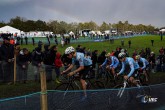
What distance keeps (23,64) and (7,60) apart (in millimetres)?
1023

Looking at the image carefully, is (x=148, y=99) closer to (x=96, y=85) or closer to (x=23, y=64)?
(x=96, y=85)

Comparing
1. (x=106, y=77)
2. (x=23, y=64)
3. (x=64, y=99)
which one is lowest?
(x=106, y=77)

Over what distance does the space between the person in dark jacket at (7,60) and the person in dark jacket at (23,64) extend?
52 cm

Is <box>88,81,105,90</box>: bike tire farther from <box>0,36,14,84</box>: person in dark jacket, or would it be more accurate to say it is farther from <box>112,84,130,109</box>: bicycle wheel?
<box>112,84,130,109</box>: bicycle wheel

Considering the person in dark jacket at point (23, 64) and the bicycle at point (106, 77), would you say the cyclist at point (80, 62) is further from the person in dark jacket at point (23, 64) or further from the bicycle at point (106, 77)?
the bicycle at point (106, 77)

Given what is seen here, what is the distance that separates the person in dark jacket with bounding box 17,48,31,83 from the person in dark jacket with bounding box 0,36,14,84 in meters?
0.52

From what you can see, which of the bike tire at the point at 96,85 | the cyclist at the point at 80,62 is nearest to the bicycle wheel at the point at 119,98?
the cyclist at the point at 80,62

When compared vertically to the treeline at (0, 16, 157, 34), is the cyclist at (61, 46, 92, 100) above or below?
below

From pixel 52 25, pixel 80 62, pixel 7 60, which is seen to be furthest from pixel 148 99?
pixel 52 25

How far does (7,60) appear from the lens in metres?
14.6

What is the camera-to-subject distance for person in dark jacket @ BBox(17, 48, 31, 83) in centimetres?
1538

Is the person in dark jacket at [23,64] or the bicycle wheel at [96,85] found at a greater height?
the person in dark jacket at [23,64]

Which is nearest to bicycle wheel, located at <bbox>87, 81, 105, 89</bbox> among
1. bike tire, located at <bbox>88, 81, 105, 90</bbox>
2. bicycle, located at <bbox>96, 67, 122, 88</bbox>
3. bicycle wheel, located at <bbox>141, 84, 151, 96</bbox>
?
bike tire, located at <bbox>88, 81, 105, 90</bbox>

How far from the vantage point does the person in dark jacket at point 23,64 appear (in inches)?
605
